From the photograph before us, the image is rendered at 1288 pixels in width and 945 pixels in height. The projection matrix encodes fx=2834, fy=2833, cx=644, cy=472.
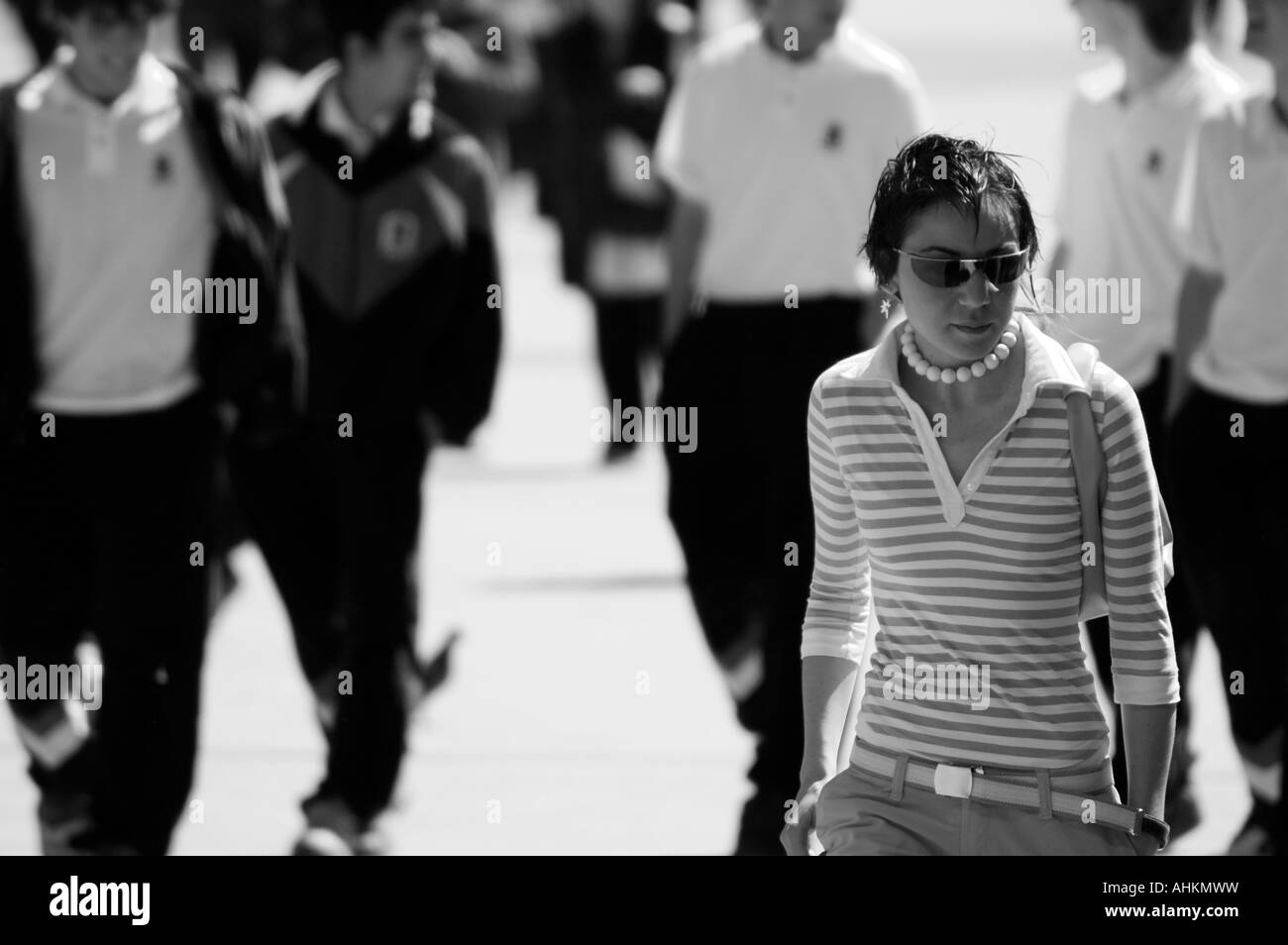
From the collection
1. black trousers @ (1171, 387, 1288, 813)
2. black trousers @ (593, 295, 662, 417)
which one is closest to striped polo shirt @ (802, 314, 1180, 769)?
black trousers @ (1171, 387, 1288, 813)

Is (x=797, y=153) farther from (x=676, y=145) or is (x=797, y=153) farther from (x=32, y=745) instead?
(x=32, y=745)

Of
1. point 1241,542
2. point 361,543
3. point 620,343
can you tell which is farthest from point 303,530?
point 620,343

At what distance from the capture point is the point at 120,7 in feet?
18.6

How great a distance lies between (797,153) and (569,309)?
12735 millimetres

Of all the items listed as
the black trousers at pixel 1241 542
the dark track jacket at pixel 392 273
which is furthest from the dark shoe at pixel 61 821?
the black trousers at pixel 1241 542

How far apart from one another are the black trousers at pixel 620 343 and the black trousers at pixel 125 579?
6880 mm

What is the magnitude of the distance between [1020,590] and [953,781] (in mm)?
266

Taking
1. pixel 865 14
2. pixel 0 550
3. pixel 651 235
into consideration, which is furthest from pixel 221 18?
pixel 0 550

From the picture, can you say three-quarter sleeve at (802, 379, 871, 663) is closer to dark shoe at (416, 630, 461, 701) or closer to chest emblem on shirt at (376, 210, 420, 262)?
chest emblem on shirt at (376, 210, 420, 262)

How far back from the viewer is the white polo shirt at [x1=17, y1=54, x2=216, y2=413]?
5684mm

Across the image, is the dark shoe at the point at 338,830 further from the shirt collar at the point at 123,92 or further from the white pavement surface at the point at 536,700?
the shirt collar at the point at 123,92

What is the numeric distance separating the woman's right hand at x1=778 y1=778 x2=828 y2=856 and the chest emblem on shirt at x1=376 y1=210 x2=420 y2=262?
2787 millimetres

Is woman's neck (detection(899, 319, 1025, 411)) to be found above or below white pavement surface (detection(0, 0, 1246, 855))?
above

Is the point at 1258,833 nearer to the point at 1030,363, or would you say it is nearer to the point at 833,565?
the point at 833,565
